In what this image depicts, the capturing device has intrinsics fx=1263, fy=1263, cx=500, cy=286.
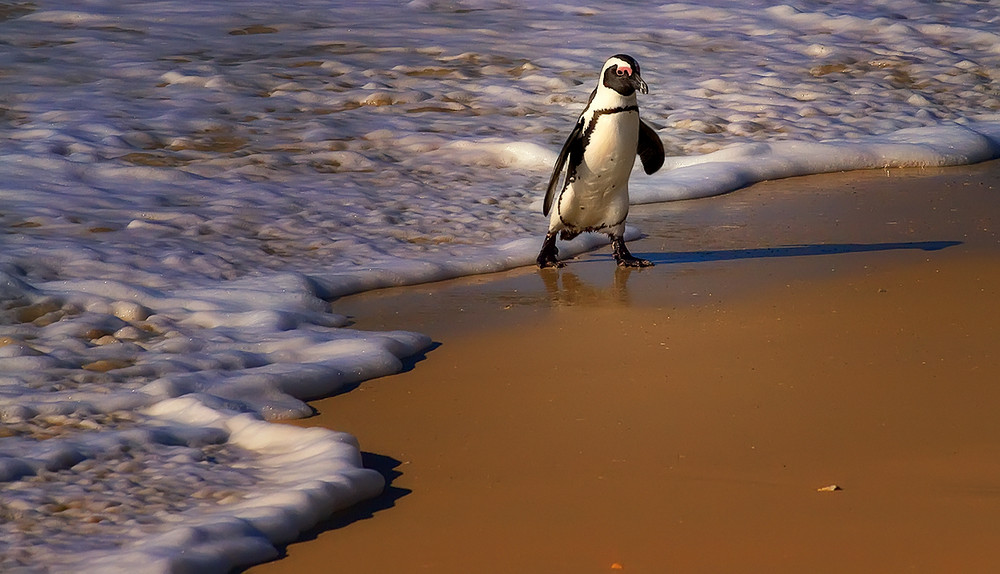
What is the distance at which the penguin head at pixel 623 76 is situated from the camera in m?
6.50

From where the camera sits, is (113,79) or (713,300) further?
(113,79)

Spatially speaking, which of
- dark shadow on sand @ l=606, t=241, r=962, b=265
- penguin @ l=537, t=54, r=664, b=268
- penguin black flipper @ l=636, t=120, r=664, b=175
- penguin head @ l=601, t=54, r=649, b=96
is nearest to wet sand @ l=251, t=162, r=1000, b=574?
dark shadow on sand @ l=606, t=241, r=962, b=265

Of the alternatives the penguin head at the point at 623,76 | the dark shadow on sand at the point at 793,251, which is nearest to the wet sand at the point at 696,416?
the dark shadow on sand at the point at 793,251

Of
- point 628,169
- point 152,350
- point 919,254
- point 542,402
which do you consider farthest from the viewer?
point 628,169

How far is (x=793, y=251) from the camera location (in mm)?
6508

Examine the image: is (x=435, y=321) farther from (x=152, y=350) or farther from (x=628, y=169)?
(x=628, y=169)

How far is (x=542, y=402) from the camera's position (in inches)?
170

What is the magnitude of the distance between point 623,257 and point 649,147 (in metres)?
0.82

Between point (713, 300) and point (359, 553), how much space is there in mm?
2808

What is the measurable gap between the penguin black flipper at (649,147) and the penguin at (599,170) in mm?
199

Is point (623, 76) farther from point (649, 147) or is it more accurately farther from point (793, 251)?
point (793, 251)

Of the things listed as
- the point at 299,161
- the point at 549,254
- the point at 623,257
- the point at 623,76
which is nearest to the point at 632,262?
the point at 623,257

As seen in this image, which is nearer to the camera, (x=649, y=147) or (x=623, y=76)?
(x=623, y=76)

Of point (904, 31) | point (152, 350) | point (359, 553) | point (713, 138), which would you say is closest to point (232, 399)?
point (152, 350)
